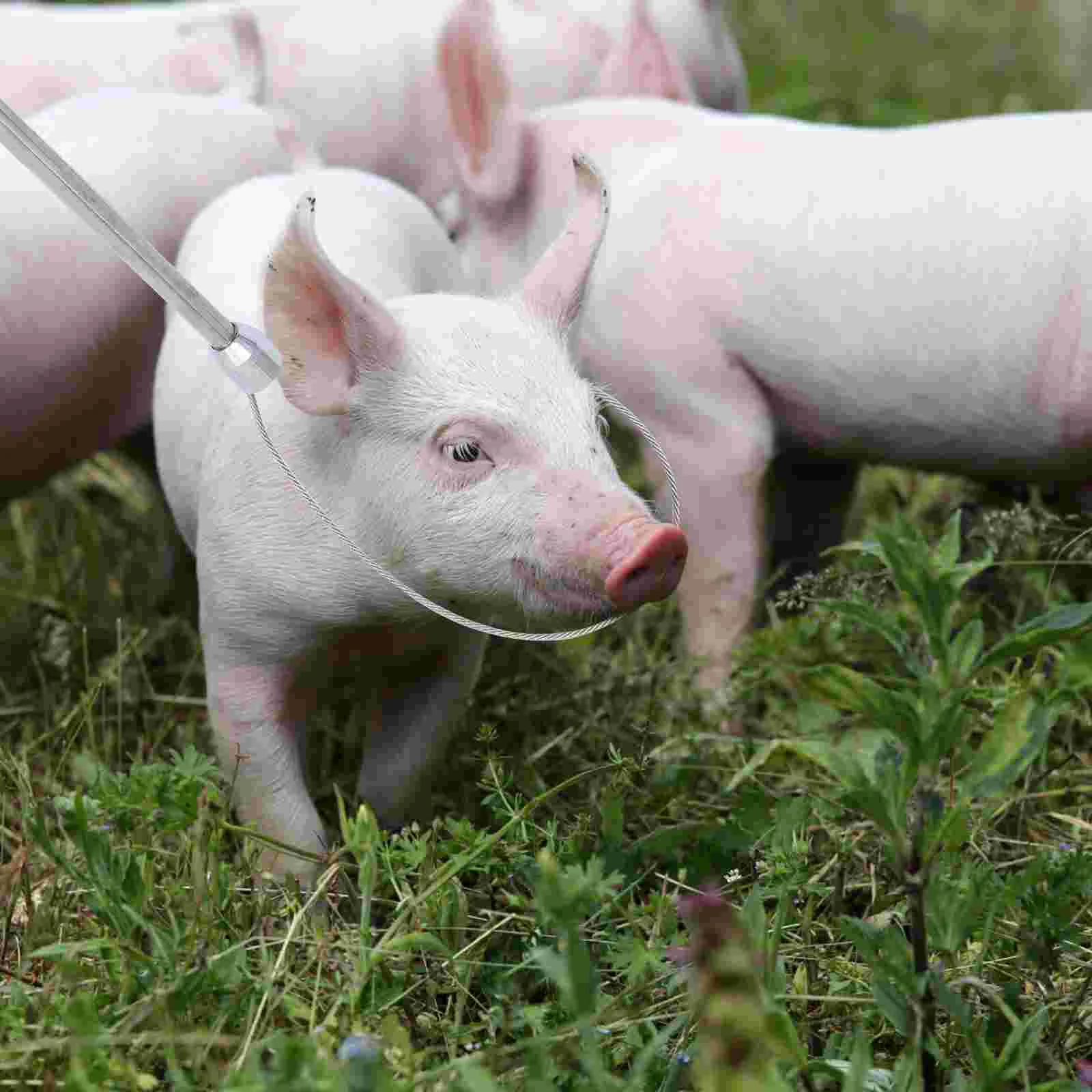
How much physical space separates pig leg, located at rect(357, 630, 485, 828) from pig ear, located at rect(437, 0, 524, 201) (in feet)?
2.86

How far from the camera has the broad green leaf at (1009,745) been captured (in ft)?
4.24

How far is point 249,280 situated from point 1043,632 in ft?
3.66

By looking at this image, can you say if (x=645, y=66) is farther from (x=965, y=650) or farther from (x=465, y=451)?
(x=965, y=650)

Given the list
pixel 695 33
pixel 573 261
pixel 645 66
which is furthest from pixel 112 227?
pixel 695 33

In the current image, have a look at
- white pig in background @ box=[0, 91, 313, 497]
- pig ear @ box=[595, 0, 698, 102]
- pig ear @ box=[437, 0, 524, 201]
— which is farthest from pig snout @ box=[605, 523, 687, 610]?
pig ear @ box=[595, 0, 698, 102]

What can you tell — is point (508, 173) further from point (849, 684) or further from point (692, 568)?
point (849, 684)

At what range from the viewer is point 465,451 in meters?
1.65

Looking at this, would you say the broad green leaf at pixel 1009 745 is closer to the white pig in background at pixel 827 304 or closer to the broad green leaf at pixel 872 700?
the broad green leaf at pixel 872 700

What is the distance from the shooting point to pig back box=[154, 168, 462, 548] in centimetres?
185

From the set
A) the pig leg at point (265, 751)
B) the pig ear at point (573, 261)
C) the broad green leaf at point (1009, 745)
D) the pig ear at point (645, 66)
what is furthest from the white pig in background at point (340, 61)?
the broad green leaf at point (1009, 745)

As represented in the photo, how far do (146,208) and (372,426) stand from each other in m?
0.78

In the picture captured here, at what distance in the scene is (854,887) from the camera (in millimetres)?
1862

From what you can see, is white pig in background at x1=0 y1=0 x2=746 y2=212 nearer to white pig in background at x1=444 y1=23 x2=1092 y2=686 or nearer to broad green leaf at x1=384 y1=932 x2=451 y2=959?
white pig in background at x1=444 y1=23 x2=1092 y2=686

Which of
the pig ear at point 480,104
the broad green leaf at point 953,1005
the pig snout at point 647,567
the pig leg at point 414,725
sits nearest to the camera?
the broad green leaf at point 953,1005
